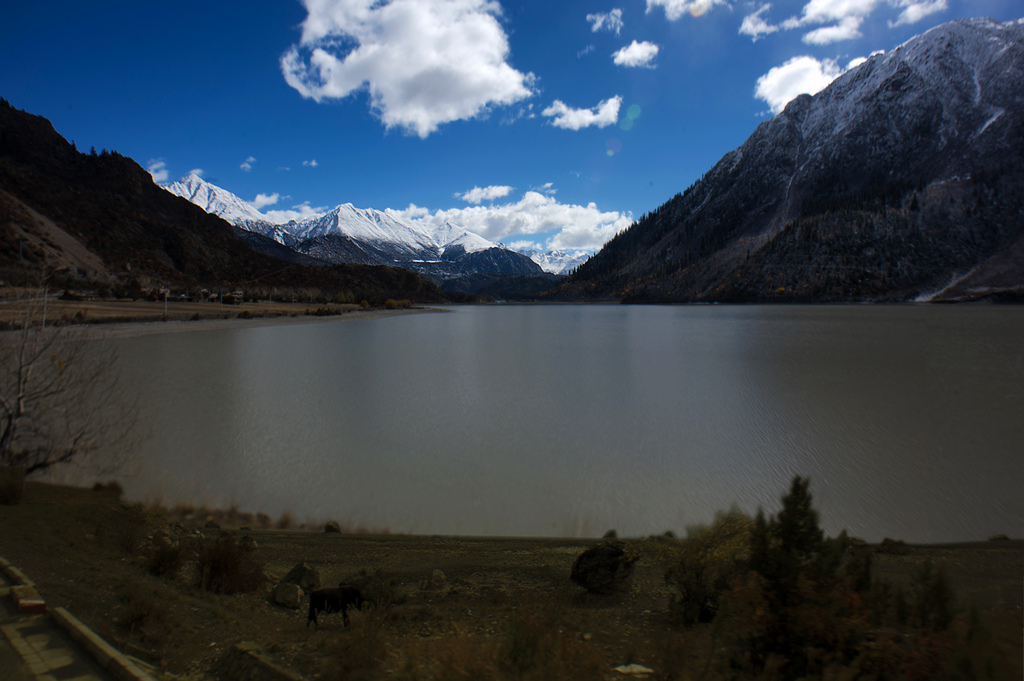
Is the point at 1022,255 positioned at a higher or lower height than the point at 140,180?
lower

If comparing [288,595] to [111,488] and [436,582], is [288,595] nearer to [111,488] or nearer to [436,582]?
[436,582]

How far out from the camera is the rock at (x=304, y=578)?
5.52 m

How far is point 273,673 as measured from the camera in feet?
10.5

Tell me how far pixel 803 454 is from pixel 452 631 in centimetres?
974

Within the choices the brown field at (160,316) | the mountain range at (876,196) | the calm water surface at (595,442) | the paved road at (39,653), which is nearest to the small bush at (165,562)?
the paved road at (39,653)

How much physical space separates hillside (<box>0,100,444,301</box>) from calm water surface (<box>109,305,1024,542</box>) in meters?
47.5

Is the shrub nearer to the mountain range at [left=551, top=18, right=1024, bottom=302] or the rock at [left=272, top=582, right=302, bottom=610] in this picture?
the rock at [left=272, top=582, right=302, bottom=610]

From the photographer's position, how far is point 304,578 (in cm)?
559

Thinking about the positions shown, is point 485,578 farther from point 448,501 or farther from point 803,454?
point 803,454

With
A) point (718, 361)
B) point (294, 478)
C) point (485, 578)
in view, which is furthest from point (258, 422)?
point (718, 361)

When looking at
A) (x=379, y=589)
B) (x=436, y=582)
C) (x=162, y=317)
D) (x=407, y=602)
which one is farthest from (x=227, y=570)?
(x=162, y=317)

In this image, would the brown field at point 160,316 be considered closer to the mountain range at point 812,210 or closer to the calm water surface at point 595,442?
the mountain range at point 812,210

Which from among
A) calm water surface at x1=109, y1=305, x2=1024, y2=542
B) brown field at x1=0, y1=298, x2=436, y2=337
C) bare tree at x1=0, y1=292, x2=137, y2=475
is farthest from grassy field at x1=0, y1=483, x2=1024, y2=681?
brown field at x1=0, y1=298, x2=436, y2=337

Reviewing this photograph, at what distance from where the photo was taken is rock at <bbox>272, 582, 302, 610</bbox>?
16.9 feet
